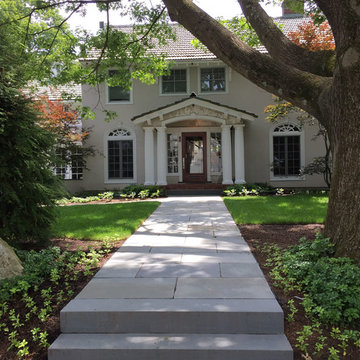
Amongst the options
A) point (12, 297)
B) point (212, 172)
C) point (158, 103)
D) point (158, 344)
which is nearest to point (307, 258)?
point (158, 344)

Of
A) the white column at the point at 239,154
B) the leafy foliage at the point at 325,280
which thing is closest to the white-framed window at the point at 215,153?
the white column at the point at 239,154

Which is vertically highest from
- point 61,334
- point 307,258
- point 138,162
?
point 138,162

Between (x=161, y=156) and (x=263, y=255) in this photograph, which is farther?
(x=161, y=156)

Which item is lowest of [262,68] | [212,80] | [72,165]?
[72,165]

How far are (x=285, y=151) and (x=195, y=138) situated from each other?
454cm

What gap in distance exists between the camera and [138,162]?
17453 millimetres

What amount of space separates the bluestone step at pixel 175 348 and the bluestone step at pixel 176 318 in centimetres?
10

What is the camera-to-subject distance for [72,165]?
17250mm

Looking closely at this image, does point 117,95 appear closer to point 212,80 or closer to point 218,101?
point 212,80

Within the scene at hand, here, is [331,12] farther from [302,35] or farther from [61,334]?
[302,35]

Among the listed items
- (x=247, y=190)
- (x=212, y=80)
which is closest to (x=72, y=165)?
(x=212, y=80)

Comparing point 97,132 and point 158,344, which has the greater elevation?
point 97,132

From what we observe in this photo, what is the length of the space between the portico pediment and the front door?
164cm

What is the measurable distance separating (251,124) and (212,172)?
3.09m
